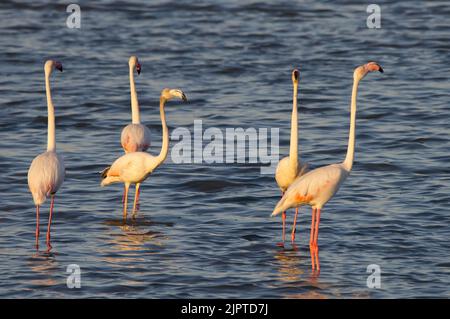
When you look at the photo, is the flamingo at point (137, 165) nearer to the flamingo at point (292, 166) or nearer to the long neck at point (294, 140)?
the flamingo at point (292, 166)

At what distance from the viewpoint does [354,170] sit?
52.2ft

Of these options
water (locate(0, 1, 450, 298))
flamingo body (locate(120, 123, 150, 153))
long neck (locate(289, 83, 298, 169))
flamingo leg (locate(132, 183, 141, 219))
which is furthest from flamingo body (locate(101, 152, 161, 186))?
long neck (locate(289, 83, 298, 169))

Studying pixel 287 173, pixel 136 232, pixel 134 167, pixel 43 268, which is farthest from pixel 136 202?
pixel 43 268

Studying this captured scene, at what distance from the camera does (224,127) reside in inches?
720

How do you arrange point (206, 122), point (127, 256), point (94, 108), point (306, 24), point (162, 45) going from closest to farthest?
point (127, 256) < point (206, 122) < point (94, 108) < point (162, 45) < point (306, 24)

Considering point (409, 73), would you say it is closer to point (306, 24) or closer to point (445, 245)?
point (306, 24)

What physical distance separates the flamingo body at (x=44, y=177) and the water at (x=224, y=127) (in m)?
0.58

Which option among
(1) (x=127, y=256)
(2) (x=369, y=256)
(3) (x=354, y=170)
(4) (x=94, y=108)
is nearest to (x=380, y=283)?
(2) (x=369, y=256)

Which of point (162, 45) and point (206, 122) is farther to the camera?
point (162, 45)

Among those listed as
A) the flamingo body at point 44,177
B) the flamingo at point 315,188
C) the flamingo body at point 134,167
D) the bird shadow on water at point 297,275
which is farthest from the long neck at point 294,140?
the flamingo body at point 44,177

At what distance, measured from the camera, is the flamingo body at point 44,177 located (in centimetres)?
1239

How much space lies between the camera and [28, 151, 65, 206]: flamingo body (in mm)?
12391

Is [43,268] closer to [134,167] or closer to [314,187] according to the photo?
[134,167]
